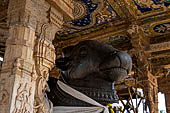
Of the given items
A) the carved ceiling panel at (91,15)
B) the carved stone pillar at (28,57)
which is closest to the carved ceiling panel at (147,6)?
the carved ceiling panel at (91,15)

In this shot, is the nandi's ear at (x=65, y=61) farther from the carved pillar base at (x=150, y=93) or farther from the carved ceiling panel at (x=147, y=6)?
the carved pillar base at (x=150, y=93)

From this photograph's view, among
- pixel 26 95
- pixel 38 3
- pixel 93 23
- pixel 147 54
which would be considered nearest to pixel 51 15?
pixel 38 3

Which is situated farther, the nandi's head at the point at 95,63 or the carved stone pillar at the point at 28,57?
the carved stone pillar at the point at 28,57

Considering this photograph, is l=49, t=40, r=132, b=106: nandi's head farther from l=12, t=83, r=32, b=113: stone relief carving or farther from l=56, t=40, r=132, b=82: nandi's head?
l=12, t=83, r=32, b=113: stone relief carving

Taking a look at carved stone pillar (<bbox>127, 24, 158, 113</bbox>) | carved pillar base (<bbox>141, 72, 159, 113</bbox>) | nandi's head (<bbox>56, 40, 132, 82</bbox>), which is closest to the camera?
nandi's head (<bbox>56, 40, 132, 82</bbox>)

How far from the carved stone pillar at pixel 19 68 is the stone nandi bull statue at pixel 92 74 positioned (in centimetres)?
20

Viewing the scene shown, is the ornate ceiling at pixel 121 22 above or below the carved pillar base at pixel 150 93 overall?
above

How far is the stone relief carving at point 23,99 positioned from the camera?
170 centimetres

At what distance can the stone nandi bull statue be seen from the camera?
160 cm

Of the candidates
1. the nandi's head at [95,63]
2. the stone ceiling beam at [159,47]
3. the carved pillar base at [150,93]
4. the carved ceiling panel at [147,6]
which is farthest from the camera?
the stone ceiling beam at [159,47]

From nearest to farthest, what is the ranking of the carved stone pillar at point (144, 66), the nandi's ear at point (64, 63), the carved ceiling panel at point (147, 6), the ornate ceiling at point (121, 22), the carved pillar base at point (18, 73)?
the carved pillar base at point (18, 73)
the nandi's ear at point (64, 63)
the carved ceiling panel at point (147, 6)
the ornate ceiling at point (121, 22)
the carved stone pillar at point (144, 66)

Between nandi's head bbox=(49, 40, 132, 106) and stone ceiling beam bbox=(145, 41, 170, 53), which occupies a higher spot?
stone ceiling beam bbox=(145, 41, 170, 53)

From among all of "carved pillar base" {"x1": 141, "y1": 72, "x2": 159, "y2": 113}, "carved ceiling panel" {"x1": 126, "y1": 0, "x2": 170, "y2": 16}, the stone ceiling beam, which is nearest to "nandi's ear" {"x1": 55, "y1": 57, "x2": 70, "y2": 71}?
"carved ceiling panel" {"x1": 126, "y1": 0, "x2": 170, "y2": 16}

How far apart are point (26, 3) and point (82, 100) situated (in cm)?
102
